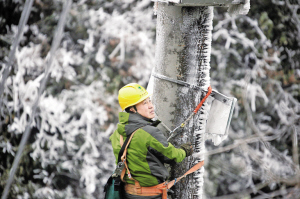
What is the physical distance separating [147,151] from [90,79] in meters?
4.03

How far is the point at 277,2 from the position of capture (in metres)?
5.16

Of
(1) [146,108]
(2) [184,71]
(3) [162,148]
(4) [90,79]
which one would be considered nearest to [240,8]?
(2) [184,71]

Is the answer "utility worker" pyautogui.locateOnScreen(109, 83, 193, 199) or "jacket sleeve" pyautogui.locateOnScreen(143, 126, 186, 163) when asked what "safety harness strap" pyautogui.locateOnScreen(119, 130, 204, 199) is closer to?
"utility worker" pyautogui.locateOnScreen(109, 83, 193, 199)

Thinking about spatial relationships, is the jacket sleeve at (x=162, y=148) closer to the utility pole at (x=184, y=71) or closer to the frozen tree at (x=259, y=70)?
the utility pole at (x=184, y=71)

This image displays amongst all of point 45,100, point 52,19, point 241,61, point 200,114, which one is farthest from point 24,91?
point 200,114

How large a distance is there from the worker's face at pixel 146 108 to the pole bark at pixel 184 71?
41 mm

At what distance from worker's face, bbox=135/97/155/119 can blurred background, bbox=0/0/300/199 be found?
373 cm

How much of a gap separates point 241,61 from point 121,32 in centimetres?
236

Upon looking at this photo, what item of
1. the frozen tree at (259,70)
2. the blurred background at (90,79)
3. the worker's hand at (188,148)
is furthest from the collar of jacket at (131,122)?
the blurred background at (90,79)

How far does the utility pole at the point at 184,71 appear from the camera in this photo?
180cm

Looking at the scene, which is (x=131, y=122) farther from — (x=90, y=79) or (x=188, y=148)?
(x=90, y=79)

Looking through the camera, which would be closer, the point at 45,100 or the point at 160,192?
the point at 160,192

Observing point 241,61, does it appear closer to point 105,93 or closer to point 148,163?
point 105,93

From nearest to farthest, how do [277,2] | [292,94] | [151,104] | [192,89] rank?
[192,89] < [151,104] < [277,2] < [292,94]
